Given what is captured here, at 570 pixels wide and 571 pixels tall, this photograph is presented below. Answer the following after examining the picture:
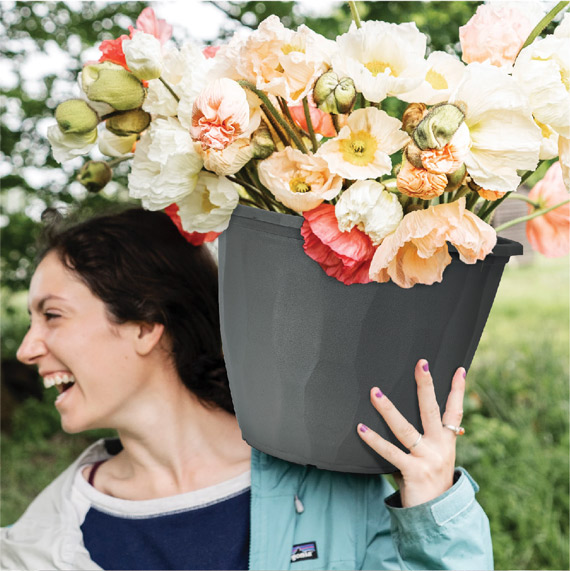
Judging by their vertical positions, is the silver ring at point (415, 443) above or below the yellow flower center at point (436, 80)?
below

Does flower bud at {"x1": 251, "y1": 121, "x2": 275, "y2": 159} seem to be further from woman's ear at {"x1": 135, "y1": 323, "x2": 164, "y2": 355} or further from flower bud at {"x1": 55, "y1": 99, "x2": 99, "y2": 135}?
woman's ear at {"x1": 135, "y1": 323, "x2": 164, "y2": 355}

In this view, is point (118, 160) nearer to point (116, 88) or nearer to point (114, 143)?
point (114, 143)

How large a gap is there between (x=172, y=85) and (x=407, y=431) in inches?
21.7

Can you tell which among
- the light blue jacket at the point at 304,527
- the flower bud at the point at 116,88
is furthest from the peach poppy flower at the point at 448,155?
the light blue jacket at the point at 304,527

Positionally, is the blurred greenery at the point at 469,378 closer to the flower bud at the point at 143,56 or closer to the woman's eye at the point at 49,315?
the woman's eye at the point at 49,315

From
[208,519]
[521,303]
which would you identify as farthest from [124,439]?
[521,303]

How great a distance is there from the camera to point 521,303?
580 cm

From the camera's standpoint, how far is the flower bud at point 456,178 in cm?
71

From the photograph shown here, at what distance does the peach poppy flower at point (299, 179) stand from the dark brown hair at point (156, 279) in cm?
71

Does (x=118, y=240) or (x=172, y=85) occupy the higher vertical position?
(x=172, y=85)

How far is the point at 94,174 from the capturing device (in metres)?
0.99

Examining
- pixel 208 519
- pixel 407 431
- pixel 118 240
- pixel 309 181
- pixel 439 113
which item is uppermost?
pixel 439 113

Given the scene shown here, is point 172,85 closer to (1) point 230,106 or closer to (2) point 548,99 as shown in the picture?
(1) point 230,106

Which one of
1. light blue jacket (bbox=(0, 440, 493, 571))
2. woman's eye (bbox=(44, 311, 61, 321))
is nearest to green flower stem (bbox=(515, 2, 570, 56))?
light blue jacket (bbox=(0, 440, 493, 571))
